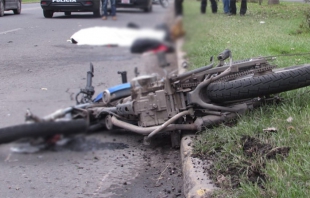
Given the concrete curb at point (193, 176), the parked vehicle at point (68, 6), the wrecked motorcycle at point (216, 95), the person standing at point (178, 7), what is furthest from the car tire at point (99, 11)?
the concrete curb at point (193, 176)

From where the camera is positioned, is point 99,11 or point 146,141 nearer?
point 99,11

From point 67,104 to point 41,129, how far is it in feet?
0.66

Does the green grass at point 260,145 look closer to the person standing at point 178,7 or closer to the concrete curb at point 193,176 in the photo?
the concrete curb at point 193,176

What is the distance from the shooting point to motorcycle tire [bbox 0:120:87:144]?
1.05 meters

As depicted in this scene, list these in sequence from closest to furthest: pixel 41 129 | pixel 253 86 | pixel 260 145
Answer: pixel 41 129, pixel 260 145, pixel 253 86

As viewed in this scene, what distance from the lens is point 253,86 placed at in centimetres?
316

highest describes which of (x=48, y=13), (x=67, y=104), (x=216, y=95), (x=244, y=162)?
(x=48, y=13)

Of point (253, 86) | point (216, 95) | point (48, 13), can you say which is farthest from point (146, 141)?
point (48, 13)

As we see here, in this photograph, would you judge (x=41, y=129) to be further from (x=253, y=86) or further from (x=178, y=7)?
(x=253, y=86)

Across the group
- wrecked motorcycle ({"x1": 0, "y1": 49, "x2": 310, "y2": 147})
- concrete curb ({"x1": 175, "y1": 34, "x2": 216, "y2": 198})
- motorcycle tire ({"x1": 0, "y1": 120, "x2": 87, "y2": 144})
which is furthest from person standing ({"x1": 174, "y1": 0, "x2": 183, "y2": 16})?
concrete curb ({"x1": 175, "y1": 34, "x2": 216, "y2": 198})

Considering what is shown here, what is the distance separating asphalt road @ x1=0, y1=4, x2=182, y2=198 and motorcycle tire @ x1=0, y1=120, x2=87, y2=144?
0.10 feet

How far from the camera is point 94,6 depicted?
3.80 feet

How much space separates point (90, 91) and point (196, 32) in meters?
0.53

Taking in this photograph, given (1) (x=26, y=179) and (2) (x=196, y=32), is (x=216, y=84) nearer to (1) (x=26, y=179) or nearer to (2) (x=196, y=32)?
(1) (x=26, y=179)
